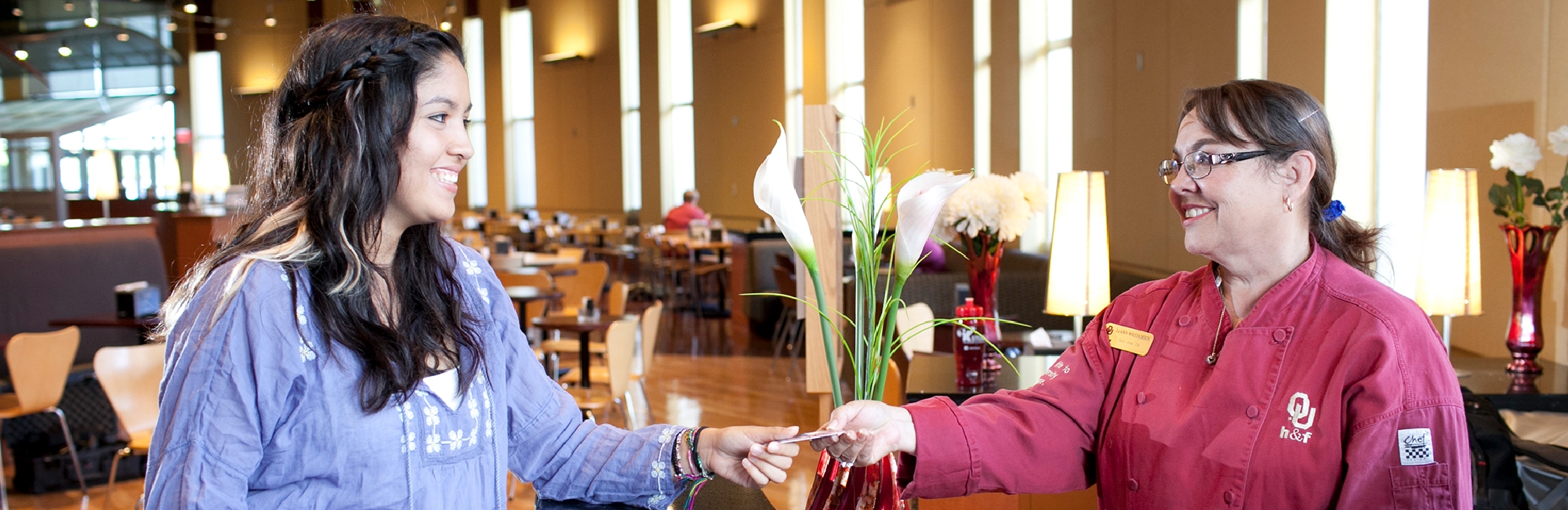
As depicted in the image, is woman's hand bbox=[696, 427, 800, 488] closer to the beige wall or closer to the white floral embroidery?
the white floral embroidery

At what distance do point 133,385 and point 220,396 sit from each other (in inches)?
132

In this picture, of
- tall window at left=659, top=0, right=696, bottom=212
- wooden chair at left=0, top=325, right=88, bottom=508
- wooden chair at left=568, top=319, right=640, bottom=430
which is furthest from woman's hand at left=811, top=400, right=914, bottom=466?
tall window at left=659, top=0, right=696, bottom=212

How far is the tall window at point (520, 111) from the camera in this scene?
1842 centimetres

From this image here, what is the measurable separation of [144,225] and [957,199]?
636 cm

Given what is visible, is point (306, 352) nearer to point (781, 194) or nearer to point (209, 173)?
point (781, 194)

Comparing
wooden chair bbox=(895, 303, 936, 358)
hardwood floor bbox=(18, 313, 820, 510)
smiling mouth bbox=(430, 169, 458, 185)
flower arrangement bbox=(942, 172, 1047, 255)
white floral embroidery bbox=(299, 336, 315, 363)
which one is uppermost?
smiling mouth bbox=(430, 169, 458, 185)

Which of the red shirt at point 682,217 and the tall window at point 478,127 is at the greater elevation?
the tall window at point 478,127

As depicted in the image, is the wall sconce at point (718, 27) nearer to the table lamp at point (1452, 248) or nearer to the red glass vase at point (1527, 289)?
the table lamp at point (1452, 248)

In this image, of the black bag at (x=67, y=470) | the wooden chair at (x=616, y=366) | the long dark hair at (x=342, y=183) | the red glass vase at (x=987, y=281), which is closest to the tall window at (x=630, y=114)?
the black bag at (x=67, y=470)

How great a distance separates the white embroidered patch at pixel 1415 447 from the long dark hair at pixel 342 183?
120cm

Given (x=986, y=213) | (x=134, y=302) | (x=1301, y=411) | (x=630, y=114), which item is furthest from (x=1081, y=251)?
(x=630, y=114)

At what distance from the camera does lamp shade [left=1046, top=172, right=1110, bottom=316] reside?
3092mm

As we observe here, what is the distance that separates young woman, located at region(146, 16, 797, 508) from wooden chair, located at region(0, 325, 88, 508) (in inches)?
147

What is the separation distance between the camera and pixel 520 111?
18.8 meters
